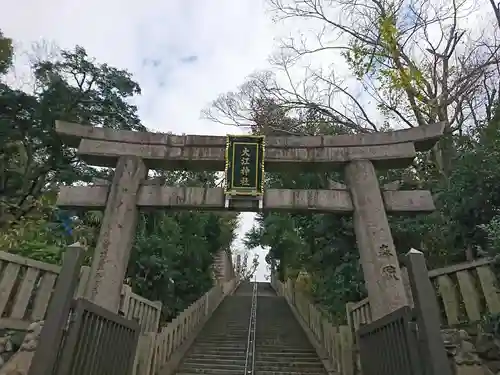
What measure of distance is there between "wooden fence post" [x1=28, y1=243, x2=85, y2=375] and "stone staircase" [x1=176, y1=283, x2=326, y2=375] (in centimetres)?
450

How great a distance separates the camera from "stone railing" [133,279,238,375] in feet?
19.5

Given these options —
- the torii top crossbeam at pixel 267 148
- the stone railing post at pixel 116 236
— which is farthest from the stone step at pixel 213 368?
the torii top crossbeam at pixel 267 148

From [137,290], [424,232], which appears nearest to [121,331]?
[137,290]

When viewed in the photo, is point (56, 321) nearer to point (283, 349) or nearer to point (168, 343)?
point (168, 343)

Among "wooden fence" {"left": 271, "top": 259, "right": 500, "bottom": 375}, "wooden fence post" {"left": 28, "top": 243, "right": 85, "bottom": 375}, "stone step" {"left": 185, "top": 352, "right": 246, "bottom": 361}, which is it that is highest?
"wooden fence" {"left": 271, "top": 259, "right": 500, "bottom": 375}

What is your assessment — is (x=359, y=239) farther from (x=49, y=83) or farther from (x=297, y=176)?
(x=49, y=83)

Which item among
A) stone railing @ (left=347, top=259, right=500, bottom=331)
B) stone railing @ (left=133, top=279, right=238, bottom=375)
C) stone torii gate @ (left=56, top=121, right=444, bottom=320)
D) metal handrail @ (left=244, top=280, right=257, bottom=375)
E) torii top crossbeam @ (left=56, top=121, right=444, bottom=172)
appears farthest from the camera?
metal handrail @ (left=244, top=280, right=257, bottom=375)

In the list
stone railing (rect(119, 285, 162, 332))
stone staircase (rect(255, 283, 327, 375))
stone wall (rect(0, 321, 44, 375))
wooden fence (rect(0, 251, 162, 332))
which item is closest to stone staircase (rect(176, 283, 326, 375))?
stone staircase (rect(255, 283, 327, 375))

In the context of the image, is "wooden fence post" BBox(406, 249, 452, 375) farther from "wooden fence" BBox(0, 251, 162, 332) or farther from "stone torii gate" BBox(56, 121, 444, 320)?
"wooden fence" BBox(0, 251, 162, 332)

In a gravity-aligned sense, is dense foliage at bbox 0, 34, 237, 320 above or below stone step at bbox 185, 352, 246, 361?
above

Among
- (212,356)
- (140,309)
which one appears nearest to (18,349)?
(140,309)

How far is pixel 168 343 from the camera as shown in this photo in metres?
7.18

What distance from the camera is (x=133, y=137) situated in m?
6.59

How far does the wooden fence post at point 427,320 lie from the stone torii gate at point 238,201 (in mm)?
2520
